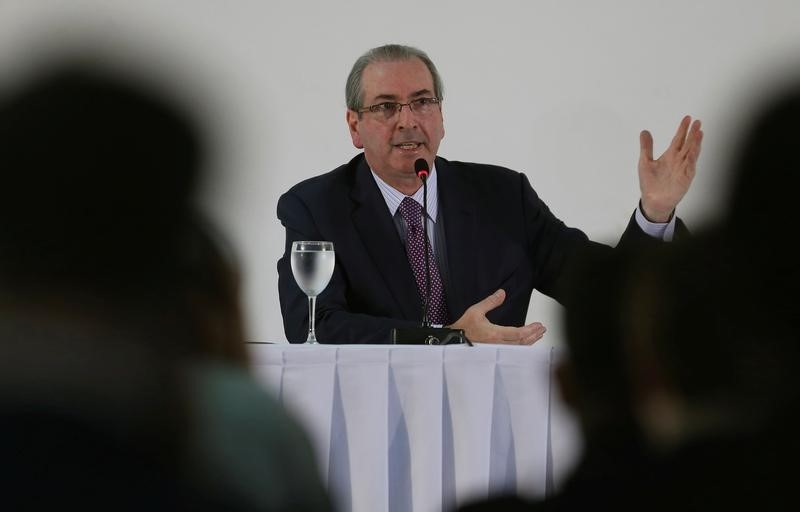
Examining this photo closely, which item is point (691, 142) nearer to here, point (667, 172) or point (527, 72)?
point (667, 172)

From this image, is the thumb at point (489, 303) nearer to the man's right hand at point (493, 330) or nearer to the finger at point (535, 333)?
the man's right hand at point (493, 330)

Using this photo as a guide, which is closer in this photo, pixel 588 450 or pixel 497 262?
pixel 588 450

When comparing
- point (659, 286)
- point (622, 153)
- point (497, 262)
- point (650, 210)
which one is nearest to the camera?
point (659, 286)

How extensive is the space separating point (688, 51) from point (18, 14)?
2.89 meters

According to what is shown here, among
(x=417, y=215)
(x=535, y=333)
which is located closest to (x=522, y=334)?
(x=535, y=333)

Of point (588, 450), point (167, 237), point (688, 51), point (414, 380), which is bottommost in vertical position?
point (414, 380)

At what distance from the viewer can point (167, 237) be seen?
1.63ft

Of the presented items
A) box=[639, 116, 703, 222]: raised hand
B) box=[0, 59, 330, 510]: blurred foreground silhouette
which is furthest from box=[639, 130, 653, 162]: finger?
box=[0, 59, 330, 510]: blurred foreground silhouette

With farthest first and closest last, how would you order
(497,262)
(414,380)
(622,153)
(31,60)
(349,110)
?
(622,153)
(349,110)
(497,262)
(414,380)
(31,60)

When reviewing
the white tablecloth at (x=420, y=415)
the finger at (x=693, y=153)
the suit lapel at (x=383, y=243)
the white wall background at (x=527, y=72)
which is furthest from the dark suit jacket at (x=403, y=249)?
the white wall background at (x=527, y=72)

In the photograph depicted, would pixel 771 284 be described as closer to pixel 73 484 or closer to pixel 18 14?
pixel 73 484

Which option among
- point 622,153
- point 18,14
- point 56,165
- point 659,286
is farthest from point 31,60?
point 18,14

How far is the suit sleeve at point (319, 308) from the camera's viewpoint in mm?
2352

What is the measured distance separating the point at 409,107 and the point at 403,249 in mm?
460
